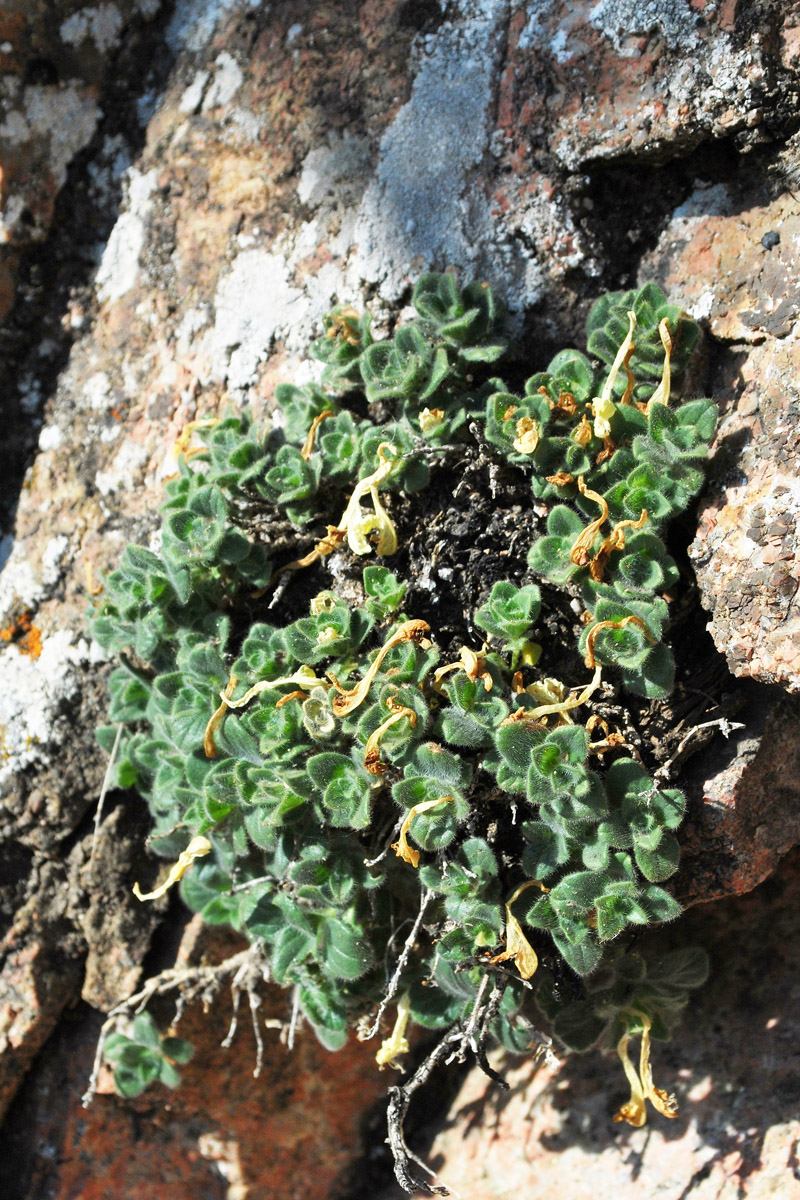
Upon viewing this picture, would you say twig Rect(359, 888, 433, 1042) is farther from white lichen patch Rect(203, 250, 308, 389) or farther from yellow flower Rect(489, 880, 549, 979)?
white lichen patch Rect(203, 250, 308, 389)

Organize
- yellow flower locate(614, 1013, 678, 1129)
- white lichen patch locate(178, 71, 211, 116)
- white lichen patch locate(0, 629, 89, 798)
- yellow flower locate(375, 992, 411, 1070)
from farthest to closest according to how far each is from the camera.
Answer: white lichen patch locate(178, 71, 211, 116) < white lichen patch locate(0, 629, 89, 798) < yellow flower locate(375, 992, 411, 1070) < yellow flower locate(614, 1013, 678, 1129)

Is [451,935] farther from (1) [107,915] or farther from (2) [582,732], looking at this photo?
(1) [107,915]

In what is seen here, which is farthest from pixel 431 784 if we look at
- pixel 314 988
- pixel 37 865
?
pixel 37 865

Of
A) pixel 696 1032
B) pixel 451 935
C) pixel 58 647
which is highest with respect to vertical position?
pixel 58 647

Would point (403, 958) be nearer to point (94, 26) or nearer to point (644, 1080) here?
point (644, 1080)

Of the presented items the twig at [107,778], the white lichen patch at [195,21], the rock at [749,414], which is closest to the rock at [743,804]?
the rock at [749,414]

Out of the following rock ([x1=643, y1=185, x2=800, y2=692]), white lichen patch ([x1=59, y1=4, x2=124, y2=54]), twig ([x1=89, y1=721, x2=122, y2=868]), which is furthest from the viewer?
white lichen patch ([x1=59, y1=4, x2=124, y2=54])

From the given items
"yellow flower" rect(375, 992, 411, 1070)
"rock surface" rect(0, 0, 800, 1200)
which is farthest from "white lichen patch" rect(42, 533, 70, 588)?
"yellow flower" rect(375, 992, 411, 1070)
